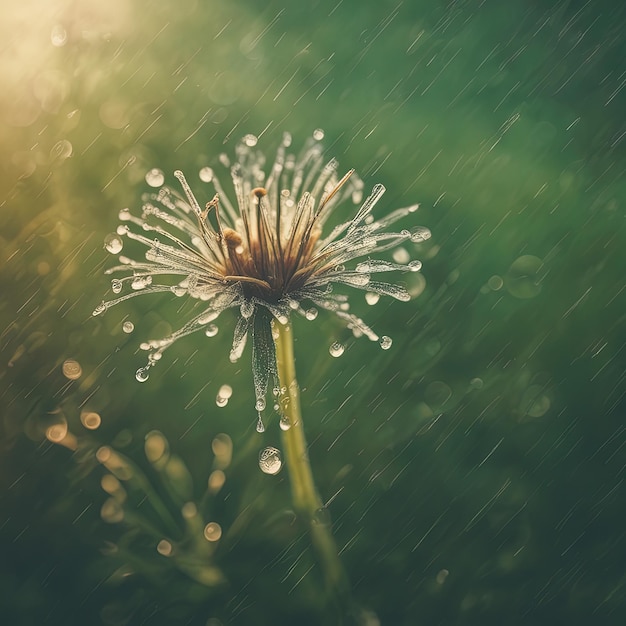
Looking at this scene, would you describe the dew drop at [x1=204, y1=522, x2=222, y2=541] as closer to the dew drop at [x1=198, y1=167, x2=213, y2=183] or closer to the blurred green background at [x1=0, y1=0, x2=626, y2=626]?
the blurred green background at [x1=0, y1=0, x2=626, y2=626]

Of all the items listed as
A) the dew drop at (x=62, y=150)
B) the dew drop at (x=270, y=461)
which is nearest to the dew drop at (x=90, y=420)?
the dew drop at (x=270, y=461)

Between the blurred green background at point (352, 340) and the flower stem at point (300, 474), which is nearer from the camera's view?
the flower stem at point (300, 474)

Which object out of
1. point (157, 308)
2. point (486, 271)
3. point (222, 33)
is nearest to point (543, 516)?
point (486, 271)

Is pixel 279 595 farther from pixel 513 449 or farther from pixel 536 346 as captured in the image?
pixel 536 346

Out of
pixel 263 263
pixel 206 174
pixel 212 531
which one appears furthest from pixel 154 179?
pixel 212 531

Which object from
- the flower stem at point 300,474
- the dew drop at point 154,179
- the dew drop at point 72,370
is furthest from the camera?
the dew drop at point 72,370

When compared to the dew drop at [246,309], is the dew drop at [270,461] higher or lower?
lower

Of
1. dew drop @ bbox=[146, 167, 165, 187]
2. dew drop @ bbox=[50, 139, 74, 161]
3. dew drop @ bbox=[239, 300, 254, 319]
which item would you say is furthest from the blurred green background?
dew drop @ bbox=[239, 300, 254, 319]

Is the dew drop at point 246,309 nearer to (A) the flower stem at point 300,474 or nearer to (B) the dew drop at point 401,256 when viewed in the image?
(A) the flower stem at point 300,474

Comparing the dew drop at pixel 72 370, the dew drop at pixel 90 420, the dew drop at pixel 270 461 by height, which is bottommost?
the dew drop at pixel 270 461
